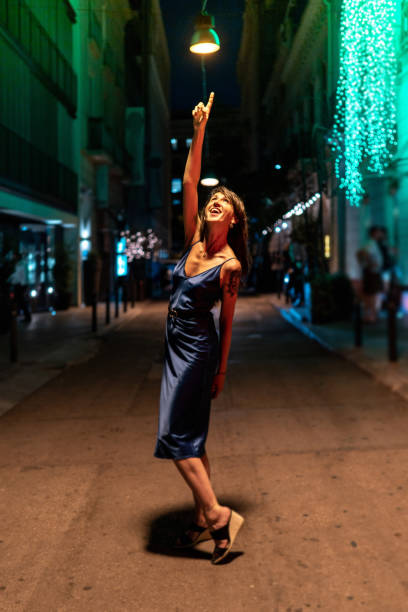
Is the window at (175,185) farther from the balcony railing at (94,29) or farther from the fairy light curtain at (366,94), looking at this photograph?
the fairy light curtain at (366,94)

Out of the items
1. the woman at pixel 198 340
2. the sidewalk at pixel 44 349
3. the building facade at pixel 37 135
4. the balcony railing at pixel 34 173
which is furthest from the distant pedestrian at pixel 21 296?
the woman at pixel 198 340

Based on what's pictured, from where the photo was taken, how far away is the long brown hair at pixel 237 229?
372cm

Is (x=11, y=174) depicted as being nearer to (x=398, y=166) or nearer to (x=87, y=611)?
(x=398, y=166)

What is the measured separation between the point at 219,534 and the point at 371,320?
138 centimetres

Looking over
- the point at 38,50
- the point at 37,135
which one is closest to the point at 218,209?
the point at 37,135

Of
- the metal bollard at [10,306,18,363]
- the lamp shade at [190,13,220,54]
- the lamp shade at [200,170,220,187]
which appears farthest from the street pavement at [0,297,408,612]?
the lamp shade at [200,170,220,187]

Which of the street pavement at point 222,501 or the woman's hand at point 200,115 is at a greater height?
the woman's hand at point 200,115

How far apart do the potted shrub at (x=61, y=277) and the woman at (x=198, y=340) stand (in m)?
21.4

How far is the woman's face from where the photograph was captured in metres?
3.66

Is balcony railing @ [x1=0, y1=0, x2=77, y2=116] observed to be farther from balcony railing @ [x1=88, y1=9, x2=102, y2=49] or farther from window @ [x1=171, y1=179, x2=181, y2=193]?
window @ [x1=171, y1=179, x2=181, y2=193]

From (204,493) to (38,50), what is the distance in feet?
68.5

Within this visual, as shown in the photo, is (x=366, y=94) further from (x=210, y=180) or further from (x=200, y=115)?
(x=210, y=180)

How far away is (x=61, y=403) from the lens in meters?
8.30

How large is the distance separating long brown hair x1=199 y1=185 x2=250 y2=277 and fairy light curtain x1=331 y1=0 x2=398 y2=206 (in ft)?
3.14
